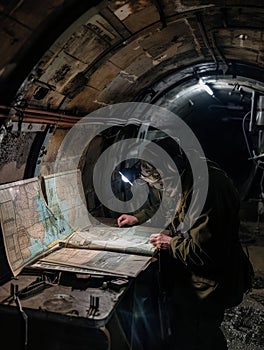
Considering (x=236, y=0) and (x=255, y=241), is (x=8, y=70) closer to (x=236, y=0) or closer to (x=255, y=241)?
(x=236, y=0)

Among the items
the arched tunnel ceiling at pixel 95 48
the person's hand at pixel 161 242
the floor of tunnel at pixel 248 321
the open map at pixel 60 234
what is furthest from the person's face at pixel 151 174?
the floor of tunnel at pixel 248 321

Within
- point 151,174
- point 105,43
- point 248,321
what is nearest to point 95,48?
point 105,43

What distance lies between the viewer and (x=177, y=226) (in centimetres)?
359

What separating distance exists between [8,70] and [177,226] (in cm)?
209

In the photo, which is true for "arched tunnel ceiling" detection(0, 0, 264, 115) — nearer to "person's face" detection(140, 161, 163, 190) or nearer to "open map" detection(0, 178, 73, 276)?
"open map" detection(0, 178, 73, 276)

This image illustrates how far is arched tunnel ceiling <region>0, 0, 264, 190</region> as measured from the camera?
→ 262 cm

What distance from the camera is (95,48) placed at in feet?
12.0

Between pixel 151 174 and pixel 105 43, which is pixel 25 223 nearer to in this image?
pixel 151 174

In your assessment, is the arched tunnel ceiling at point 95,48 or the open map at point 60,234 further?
the open map at point 60,234

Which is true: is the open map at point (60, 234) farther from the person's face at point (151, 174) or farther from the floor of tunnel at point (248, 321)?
the floor of tunnel at point (248, 321)

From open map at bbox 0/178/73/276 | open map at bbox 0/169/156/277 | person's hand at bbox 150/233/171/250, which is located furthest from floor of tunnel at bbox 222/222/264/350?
open map at bbox 0/178/73/276

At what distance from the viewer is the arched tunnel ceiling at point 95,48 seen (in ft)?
8.61

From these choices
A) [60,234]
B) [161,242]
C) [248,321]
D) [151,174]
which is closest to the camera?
[151,174]

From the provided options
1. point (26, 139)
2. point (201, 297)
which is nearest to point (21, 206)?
point (26, 139)
